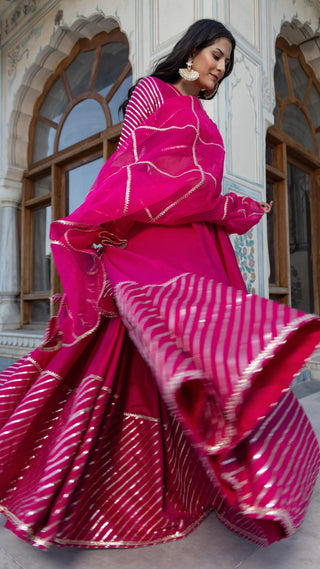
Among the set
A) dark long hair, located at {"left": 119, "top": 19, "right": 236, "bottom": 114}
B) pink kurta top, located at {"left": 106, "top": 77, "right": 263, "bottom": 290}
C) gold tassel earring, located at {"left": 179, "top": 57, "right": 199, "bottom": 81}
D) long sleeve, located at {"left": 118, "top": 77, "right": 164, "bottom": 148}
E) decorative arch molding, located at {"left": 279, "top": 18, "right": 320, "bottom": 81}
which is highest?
decorative arch molding, located at {"left": 279, "top": 18, "right": 320, "bottom": 81}

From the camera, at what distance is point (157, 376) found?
1.74ft

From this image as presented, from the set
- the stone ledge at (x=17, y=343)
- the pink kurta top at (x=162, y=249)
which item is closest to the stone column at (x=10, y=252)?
the stone ledge at (x=17, y=343)

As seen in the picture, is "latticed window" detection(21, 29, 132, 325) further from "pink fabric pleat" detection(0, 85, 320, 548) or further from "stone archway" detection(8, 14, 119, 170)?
"pink fabric pleat" detection(0, 85, 320, 548)

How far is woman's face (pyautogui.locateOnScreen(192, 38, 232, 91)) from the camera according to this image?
1.03m

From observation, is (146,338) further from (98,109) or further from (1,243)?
(1,243)

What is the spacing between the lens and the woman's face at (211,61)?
3.39 feet

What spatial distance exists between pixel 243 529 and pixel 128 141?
2.70 ft

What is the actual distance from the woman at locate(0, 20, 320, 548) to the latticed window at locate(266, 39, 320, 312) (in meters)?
1.95

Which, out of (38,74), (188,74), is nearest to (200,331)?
(188,74)

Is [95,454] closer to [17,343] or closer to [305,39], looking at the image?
[17,343]

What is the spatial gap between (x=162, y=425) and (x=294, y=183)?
285 cm

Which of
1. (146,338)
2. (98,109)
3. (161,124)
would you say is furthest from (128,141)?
(98,109)

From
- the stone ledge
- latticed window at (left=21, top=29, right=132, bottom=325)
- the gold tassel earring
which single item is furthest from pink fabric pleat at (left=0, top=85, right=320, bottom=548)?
the stone ledge

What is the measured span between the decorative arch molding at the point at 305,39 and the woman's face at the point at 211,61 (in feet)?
7.15
